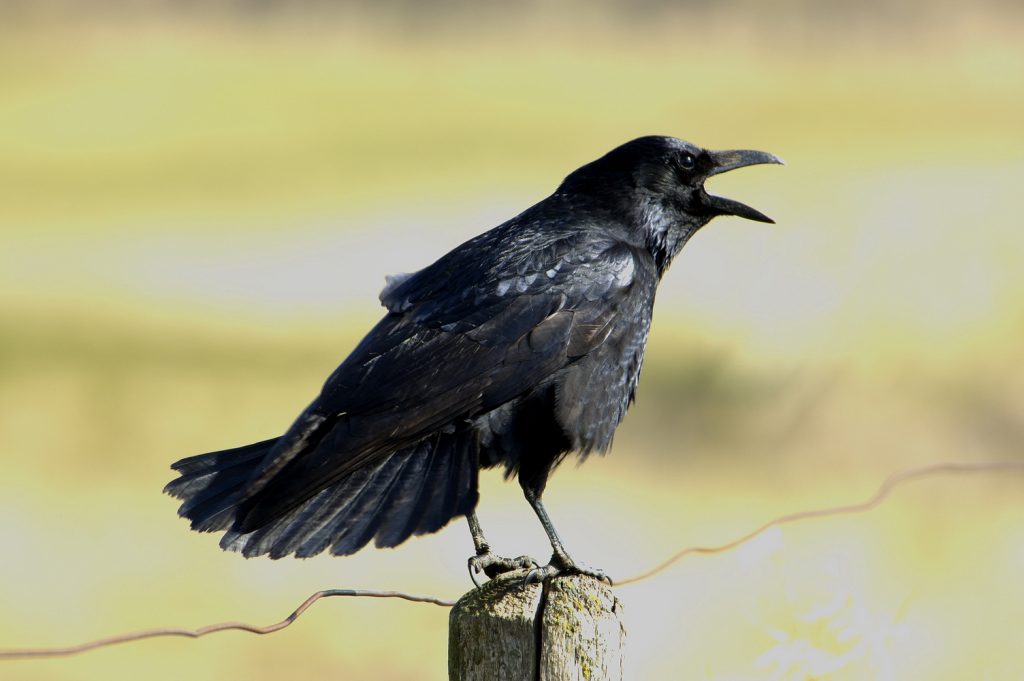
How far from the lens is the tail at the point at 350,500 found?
384cm

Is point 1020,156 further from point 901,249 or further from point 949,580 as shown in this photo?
point 949,580

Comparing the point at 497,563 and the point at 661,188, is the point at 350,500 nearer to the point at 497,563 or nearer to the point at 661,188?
the point at 497,563

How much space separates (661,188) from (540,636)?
2.01 metres

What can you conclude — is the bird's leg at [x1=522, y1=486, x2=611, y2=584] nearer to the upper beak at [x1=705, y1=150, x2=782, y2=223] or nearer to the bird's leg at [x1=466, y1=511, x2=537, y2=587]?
the bird's leg at [x1=466, y1=511, x2=537, y2=587]

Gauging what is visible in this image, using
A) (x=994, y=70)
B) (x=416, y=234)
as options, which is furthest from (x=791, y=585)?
(x=994, y=70)

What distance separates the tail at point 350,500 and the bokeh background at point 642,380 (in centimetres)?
90

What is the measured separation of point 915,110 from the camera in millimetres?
19906

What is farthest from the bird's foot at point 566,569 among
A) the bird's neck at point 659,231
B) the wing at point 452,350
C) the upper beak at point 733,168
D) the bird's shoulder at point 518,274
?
the upper beak at point 733,168

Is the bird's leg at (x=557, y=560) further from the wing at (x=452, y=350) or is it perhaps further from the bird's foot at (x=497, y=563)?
the wing at (x=452, y=350)

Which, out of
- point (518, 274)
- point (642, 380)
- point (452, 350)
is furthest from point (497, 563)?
point (642, 380)

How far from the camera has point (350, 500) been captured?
13.0 feet

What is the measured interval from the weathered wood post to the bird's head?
174 cm

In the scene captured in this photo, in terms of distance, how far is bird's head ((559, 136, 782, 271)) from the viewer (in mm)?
4832

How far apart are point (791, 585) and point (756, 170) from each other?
12.1m
